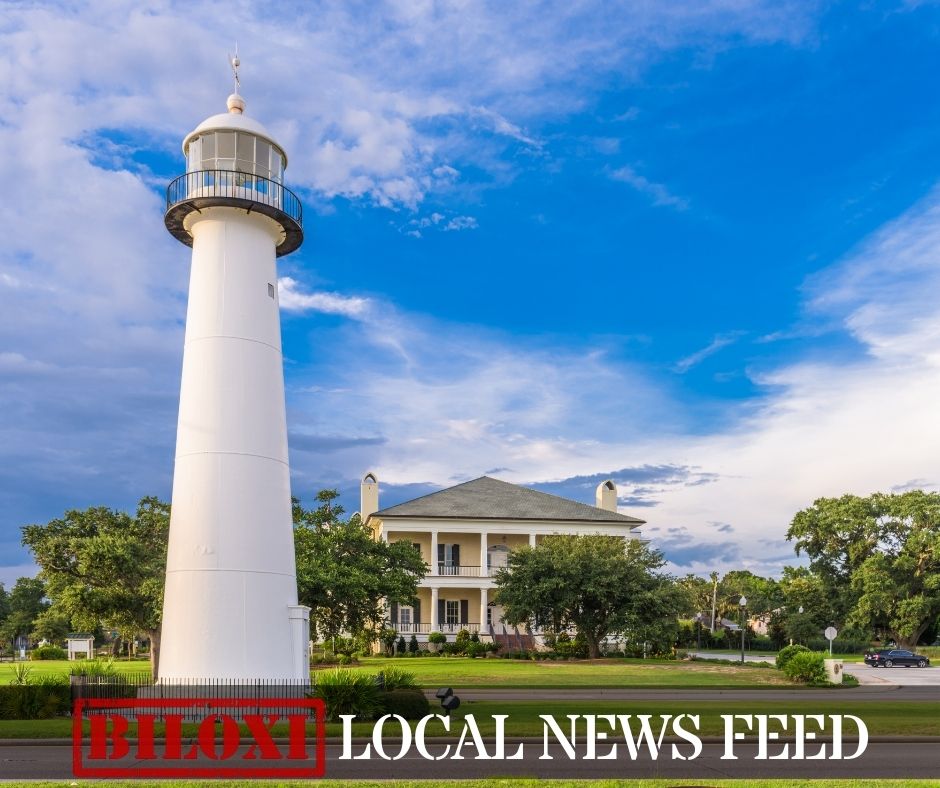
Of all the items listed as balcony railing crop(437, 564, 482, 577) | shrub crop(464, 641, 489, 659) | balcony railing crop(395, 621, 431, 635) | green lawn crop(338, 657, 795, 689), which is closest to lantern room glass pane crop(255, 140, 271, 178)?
green lawn crop(338, 657, 795, 689)

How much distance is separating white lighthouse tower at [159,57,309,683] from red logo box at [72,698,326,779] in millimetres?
1263

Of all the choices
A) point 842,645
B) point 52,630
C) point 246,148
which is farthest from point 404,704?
point 52,630

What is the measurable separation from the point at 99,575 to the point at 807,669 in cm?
2609

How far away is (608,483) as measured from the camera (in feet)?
233

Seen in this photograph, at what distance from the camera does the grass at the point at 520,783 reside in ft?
39.2

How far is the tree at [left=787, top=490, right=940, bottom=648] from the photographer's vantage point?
222ft

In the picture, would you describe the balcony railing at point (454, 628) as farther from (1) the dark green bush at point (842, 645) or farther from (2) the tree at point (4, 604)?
(2) the tree at point (4, 604)

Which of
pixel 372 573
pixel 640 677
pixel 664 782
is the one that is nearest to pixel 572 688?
pixel 640 677

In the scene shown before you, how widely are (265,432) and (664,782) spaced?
1362 centimetres

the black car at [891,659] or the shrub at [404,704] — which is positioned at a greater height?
the shrub at [404,704]

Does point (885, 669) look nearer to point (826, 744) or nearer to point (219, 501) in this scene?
point (826, 744)

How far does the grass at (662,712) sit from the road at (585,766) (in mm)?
1608

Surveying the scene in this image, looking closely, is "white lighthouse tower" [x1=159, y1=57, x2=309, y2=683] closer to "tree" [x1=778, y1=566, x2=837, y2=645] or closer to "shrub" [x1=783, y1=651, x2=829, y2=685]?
"shrub" [x1=783, y1=651, x2=829, y2=685]

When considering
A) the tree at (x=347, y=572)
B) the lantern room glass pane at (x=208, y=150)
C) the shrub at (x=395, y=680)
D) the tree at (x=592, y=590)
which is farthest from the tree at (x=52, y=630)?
the shrub at (x=395, y=680)
